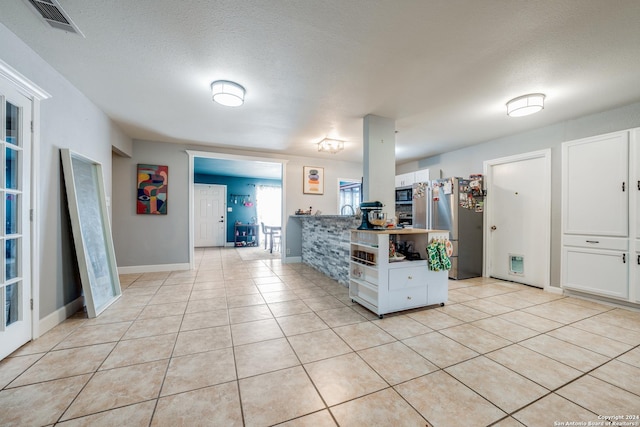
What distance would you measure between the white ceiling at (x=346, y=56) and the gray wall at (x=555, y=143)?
0.20 meters

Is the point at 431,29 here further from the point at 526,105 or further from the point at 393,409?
the point at 393,409

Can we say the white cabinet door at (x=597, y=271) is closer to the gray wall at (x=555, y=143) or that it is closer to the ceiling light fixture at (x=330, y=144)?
the gray wall at (x=555, y=143)

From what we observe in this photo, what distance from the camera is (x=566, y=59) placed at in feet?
6.92

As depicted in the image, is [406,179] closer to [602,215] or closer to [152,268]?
[602,215]

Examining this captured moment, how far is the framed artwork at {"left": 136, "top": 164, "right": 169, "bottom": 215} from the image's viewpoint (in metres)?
4.45

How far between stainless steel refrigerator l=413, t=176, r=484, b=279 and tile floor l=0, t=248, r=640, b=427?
1280 mm

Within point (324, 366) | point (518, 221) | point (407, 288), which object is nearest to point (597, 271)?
point (518, 221)

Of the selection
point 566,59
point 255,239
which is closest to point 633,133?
point 566,59

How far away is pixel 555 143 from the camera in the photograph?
3.58 meters

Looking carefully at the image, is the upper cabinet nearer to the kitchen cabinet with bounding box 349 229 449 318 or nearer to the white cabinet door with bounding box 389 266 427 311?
the kitchen cabinet with bounding box 349 229 449 318

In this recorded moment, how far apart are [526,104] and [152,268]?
6095 millimetres

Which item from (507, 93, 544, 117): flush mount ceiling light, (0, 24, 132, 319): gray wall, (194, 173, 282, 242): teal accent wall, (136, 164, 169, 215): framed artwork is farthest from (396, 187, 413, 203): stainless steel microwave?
(0, 24, 132, 319): gray wall

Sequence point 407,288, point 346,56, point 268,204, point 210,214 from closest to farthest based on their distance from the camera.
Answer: point 346,56 → point 407,288 → point 210,214 → point 268,204

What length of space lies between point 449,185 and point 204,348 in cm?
423
